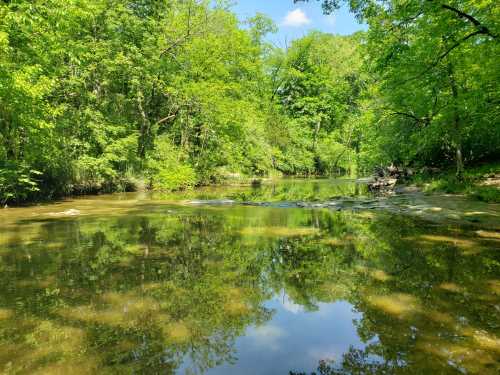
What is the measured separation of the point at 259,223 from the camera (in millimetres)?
9594

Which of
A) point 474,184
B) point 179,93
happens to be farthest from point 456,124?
point 179,93

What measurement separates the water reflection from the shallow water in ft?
0.05

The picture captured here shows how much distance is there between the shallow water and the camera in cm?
278

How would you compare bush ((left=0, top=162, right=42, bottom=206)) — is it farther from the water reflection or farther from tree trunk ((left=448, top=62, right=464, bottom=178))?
tree trunk ((left=448, top=62, right=464, bottom=178))

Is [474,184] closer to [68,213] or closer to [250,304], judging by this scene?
Answer: [250,304]

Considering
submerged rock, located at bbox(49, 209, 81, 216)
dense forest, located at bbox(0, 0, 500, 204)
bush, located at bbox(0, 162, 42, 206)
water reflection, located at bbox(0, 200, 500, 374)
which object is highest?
dense forest, located at bbox(0, 0, 500, 204)

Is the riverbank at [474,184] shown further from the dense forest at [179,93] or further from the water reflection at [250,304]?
the water reflection at [250,304]

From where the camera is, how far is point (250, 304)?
3910 millimetres

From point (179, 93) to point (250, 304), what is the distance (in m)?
22.7

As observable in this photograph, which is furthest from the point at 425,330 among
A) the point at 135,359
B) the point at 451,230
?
the point at 451,230

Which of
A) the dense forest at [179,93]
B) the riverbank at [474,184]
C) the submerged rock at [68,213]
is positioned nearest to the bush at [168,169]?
the dense forest at [179,93]

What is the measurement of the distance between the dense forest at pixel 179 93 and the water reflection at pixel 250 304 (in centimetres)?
761

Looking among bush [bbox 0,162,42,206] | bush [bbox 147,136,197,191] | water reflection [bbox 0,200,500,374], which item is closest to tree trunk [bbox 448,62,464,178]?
water reflection [bbox 0,200,500,374]

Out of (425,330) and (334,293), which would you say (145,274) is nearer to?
(334,293)
